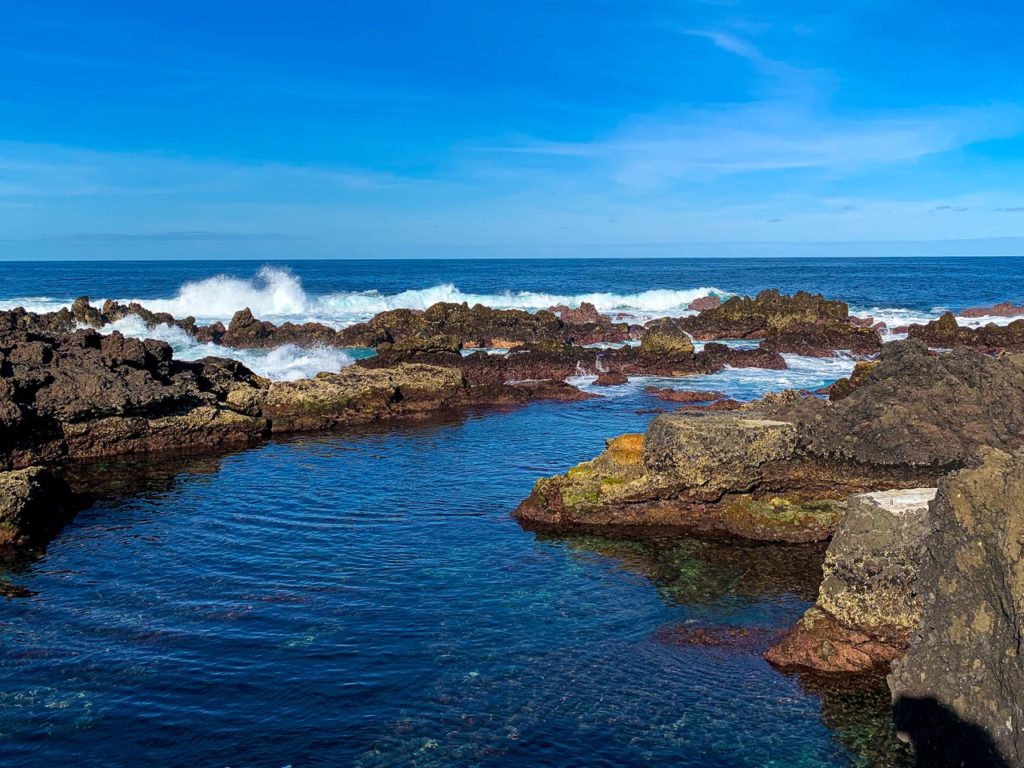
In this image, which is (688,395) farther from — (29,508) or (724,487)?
(29,508)

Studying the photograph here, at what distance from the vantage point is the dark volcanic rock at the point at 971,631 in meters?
7.66

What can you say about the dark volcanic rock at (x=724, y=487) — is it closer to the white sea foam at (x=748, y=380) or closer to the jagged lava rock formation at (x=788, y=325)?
the white sea foam at (x=748, y=380)

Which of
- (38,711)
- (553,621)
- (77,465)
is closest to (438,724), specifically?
(553,621)

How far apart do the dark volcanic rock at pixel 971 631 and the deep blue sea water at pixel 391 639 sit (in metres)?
1.18

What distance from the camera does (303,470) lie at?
22266 millimetres

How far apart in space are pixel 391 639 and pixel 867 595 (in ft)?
21.4

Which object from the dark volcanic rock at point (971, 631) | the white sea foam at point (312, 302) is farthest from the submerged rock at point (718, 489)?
the white sea foam at point (312, 302)

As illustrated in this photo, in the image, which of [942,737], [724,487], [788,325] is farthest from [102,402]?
[788,325]

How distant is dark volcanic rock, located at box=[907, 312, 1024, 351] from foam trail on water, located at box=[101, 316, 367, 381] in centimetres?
3012

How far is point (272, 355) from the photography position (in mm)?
42781

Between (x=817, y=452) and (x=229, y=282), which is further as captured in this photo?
(x=229, y=282)

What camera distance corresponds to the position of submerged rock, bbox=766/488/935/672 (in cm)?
1109

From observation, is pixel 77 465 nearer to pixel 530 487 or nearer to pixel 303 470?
pixel 303 470

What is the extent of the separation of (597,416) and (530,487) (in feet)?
31.9
